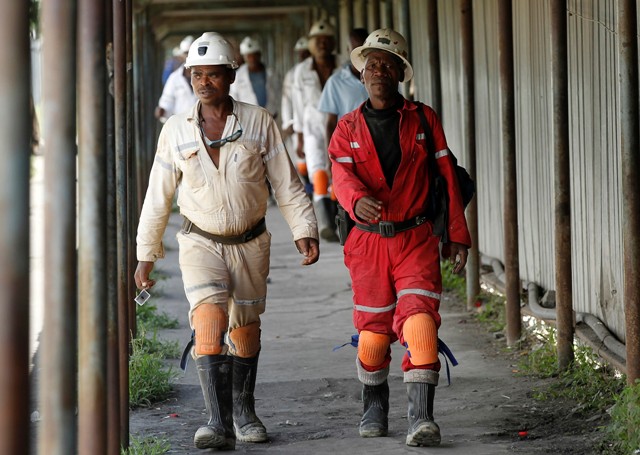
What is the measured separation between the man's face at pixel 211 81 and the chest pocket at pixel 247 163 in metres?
0.27

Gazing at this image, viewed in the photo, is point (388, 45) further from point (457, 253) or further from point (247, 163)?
point (457, 253)

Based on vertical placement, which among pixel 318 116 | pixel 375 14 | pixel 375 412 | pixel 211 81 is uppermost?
pixel 375 14

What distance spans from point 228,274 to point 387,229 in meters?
0.80

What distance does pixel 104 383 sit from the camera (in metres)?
3.79

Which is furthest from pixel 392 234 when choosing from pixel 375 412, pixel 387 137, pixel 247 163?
pixel 375 412

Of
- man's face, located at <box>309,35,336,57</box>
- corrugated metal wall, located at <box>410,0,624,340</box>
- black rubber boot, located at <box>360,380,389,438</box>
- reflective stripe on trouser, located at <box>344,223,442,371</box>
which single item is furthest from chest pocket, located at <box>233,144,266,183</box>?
man's face, located at <box>309,35,336,57</box>

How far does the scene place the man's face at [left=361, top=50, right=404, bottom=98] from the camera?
6.08 meters

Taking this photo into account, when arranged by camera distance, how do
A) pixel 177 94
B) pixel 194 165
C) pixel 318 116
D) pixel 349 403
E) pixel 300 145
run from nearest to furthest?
pixel 194 165, pixel 349 403, pixel 318 116, pixel 300 145, pixel 177 94

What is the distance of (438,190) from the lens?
6.06 metres

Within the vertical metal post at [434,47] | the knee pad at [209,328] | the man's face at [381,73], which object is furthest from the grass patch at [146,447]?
the vertical metal post at [434,47]

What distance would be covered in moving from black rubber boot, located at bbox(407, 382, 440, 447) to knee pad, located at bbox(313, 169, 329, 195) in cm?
780

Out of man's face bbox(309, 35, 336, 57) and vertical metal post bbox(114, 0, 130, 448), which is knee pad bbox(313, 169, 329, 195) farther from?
vertical metal post bbox(114, 0, 130, 448)

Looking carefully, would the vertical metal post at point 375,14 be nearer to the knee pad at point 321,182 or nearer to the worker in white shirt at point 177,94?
the knee pad at point 321,182

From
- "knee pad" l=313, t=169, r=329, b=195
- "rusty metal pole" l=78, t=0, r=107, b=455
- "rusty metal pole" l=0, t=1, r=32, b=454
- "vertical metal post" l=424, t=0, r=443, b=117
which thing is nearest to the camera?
"rusty metal pole" l=0, t=1, r=32, b=454
